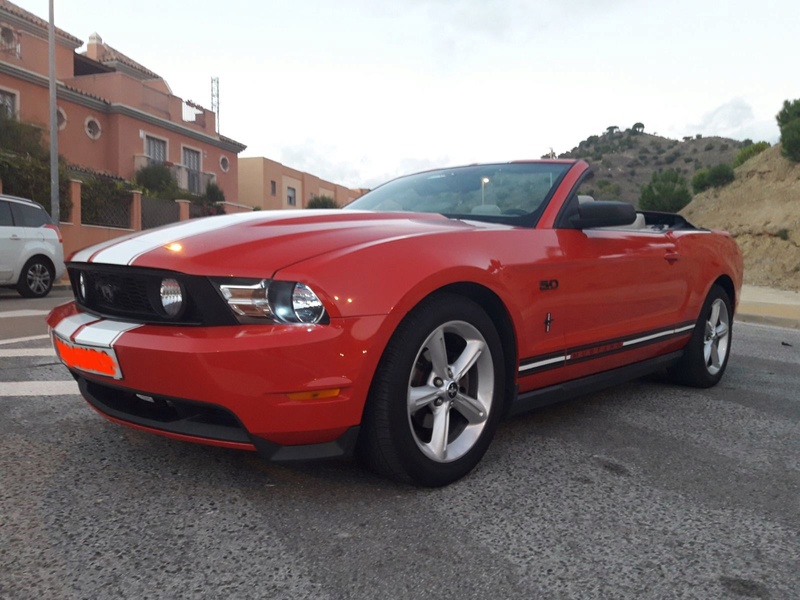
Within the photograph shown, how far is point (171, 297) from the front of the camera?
2.39 meters

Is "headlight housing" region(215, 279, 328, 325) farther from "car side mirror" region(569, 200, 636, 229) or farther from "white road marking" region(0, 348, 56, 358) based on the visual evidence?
"white road marking" region(0, 348, 56, 358)

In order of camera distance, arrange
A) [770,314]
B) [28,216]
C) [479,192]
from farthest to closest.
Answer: [28,216]
[770,314]
[479,192]

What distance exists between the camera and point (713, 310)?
15.7 ft

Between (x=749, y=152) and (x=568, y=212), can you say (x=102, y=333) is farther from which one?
(x=749, y=152)

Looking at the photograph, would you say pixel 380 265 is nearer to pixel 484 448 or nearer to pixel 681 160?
pixel 484 448

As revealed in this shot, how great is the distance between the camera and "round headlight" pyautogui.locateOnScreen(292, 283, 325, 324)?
2285 millimetres

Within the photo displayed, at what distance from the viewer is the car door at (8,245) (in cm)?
1056

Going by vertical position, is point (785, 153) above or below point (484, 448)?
above

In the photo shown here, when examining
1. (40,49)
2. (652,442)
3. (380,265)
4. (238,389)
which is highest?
(40,49)

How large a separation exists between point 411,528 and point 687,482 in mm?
1240

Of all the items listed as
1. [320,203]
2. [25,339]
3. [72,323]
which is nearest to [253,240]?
[72,323]

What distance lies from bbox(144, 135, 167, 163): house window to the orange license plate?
26854mm

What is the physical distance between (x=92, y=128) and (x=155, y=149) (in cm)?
304

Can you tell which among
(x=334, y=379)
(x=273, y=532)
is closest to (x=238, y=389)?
(x=334, y=379)
